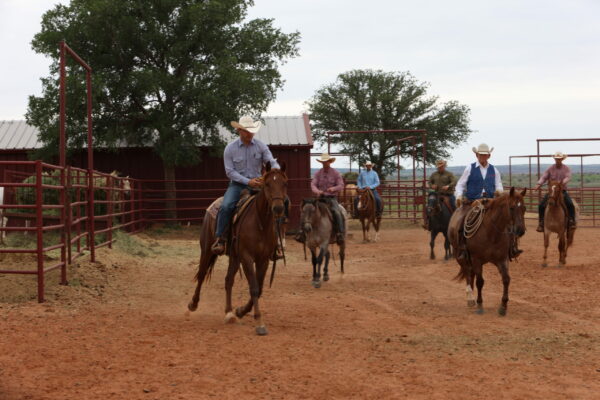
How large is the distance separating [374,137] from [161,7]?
2805 centimetres

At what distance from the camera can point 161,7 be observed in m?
22.0

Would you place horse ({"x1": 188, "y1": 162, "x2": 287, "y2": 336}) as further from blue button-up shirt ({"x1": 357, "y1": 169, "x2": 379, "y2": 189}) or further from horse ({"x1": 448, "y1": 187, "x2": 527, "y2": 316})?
blue button-up shirt ({"x1": 357, "y1": 169, "x2": 379, "y2": 189})

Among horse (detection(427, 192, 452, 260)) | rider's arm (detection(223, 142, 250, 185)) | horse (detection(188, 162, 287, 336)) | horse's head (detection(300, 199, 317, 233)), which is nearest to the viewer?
horse (detection(188, 162, 287, 336))

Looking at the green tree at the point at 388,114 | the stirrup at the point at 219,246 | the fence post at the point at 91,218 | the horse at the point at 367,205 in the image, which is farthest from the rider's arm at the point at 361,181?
the green tree at the point at 388,114

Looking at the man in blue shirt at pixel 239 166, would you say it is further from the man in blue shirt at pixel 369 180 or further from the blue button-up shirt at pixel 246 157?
the man in blue shirt at pixel 369 180

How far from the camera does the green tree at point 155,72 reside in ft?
70.5

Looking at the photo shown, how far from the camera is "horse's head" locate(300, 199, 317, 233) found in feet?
35.9

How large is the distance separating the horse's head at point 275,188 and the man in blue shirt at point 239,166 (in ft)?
1.86

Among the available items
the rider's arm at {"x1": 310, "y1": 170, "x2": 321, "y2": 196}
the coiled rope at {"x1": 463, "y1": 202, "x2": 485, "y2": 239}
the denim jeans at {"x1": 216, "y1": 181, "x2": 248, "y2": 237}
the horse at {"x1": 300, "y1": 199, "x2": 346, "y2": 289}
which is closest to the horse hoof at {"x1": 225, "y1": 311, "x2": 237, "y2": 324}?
the denim jeans at {"x1": 216, "y1": 181, "x2": 248, "y2": 237}

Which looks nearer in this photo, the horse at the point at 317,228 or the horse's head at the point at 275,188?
the horse's head at the point at 275,188

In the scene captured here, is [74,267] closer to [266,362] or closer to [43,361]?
[43,361]

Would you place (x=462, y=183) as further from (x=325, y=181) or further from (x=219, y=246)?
(x=219, y=246)

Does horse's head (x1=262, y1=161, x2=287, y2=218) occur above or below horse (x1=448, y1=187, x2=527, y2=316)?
above

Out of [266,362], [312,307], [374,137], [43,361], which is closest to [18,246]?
[312,307]
